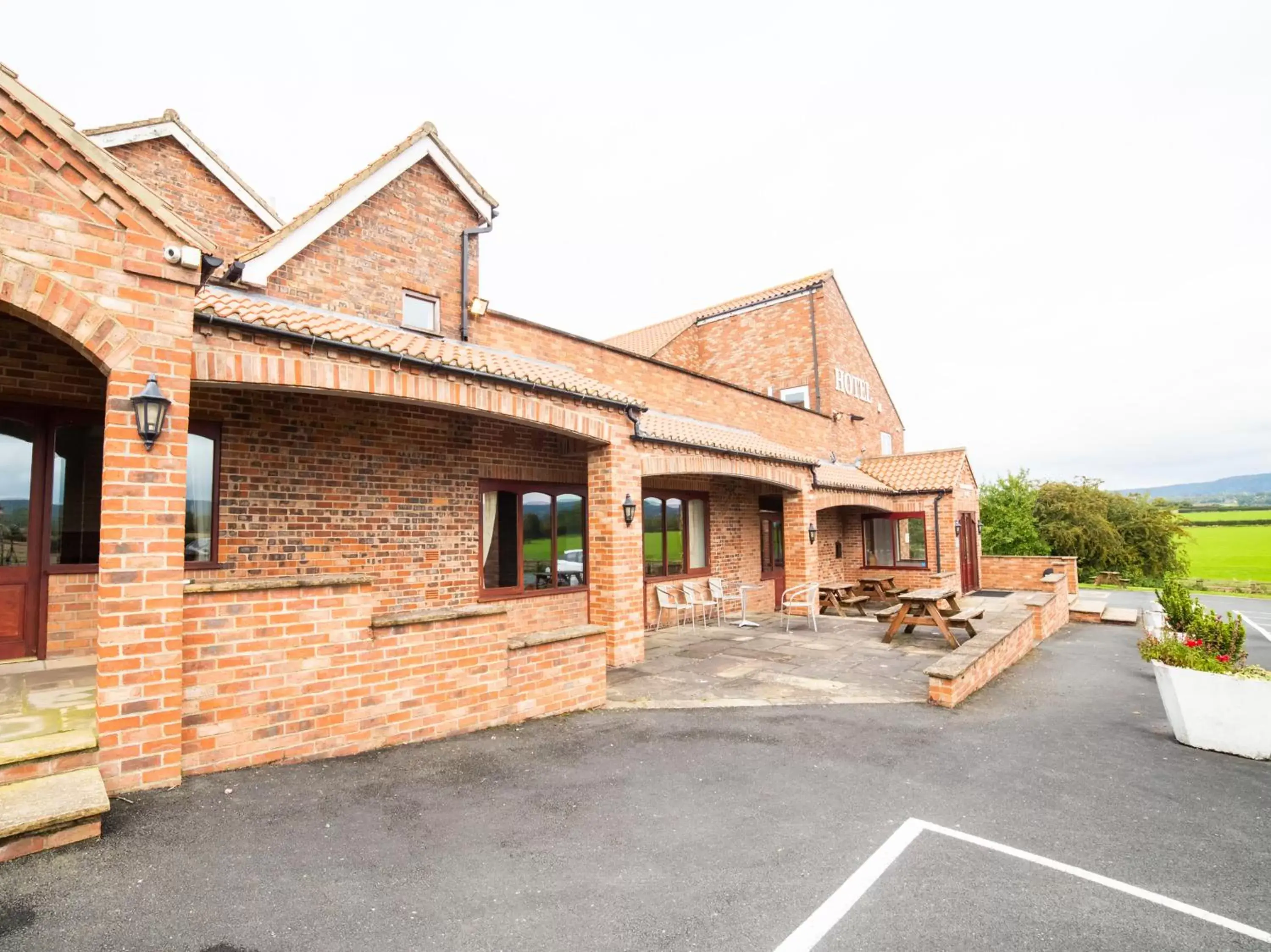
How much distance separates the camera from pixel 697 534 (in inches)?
485

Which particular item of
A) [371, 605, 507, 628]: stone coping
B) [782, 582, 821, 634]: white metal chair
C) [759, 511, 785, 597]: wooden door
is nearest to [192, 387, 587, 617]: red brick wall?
[371, 605, 507, 628]: stone coping

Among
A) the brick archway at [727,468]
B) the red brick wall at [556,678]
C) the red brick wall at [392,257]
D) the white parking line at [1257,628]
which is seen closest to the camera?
the red brick wall at [556,678]

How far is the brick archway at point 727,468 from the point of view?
8.97 meters

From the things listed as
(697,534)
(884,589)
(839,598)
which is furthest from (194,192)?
(884,589)

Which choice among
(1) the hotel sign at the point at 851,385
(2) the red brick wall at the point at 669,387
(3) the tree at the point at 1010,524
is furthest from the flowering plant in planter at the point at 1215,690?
(3) the tree at the point at 1010,524

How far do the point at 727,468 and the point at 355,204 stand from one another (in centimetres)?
701

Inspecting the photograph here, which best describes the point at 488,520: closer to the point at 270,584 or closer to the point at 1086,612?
the point at 270,584

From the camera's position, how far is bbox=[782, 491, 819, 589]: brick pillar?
12.7 metres

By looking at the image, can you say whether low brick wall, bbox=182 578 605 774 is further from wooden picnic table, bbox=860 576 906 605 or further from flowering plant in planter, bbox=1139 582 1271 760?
wooden picnic table, bbox=860 576 906 605

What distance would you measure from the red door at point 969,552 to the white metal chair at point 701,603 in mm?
8622

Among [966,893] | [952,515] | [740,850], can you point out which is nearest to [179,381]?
[740,850]

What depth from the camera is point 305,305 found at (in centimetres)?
789

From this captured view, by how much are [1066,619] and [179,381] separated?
56.9 ft

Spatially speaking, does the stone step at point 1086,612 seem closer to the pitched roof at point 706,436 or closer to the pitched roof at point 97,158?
the pitched roof at point 706,436
